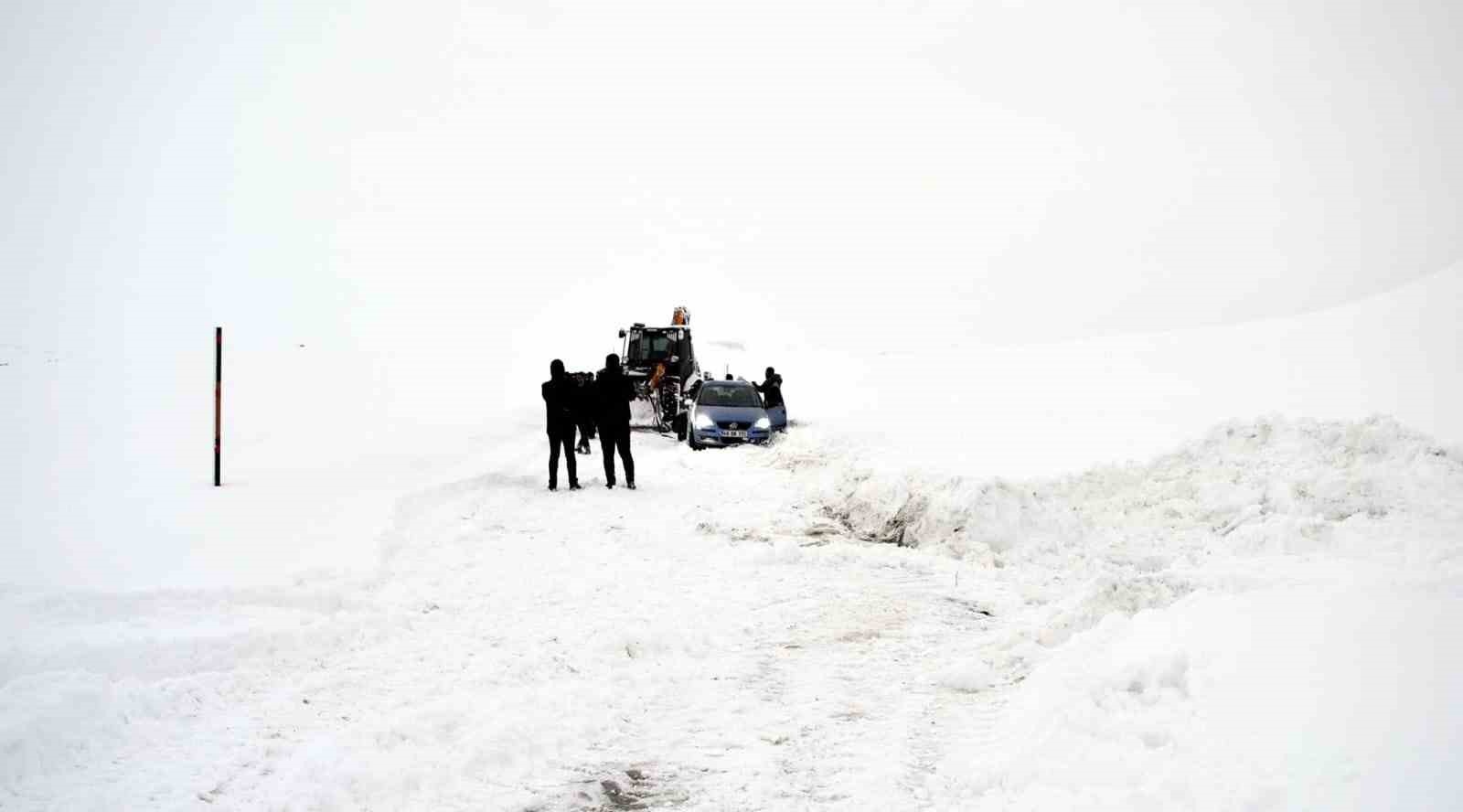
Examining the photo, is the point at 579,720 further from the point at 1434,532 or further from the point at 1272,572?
the point at 1434,532

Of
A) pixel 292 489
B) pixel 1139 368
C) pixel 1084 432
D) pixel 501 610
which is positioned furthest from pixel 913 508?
pixel 1139 368

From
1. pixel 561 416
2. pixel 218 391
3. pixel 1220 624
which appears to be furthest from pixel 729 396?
pixel 1220 624

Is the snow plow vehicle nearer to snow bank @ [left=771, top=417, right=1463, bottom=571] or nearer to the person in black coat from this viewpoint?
the person in black coat

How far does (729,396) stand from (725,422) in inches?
51.7

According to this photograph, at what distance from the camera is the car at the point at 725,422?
22.5 m

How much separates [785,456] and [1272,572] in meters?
11.7

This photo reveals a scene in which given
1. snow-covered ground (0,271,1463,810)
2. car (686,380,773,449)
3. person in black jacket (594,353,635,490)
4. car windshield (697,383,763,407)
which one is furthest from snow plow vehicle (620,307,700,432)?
person in black jacket (594,353,635,490)

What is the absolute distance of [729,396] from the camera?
23734mm

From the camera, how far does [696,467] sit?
18.9 metres

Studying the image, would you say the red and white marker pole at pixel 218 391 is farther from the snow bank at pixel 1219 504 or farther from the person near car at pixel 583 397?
the snow bank at pixel 1219 504

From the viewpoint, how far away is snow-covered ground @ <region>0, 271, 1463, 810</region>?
4.49 m

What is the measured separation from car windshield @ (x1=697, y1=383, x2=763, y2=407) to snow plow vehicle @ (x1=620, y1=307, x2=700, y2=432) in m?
3.80

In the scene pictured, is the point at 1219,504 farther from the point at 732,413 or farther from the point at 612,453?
the point at 732,413

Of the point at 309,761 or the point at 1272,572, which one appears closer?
the point at 309,761
